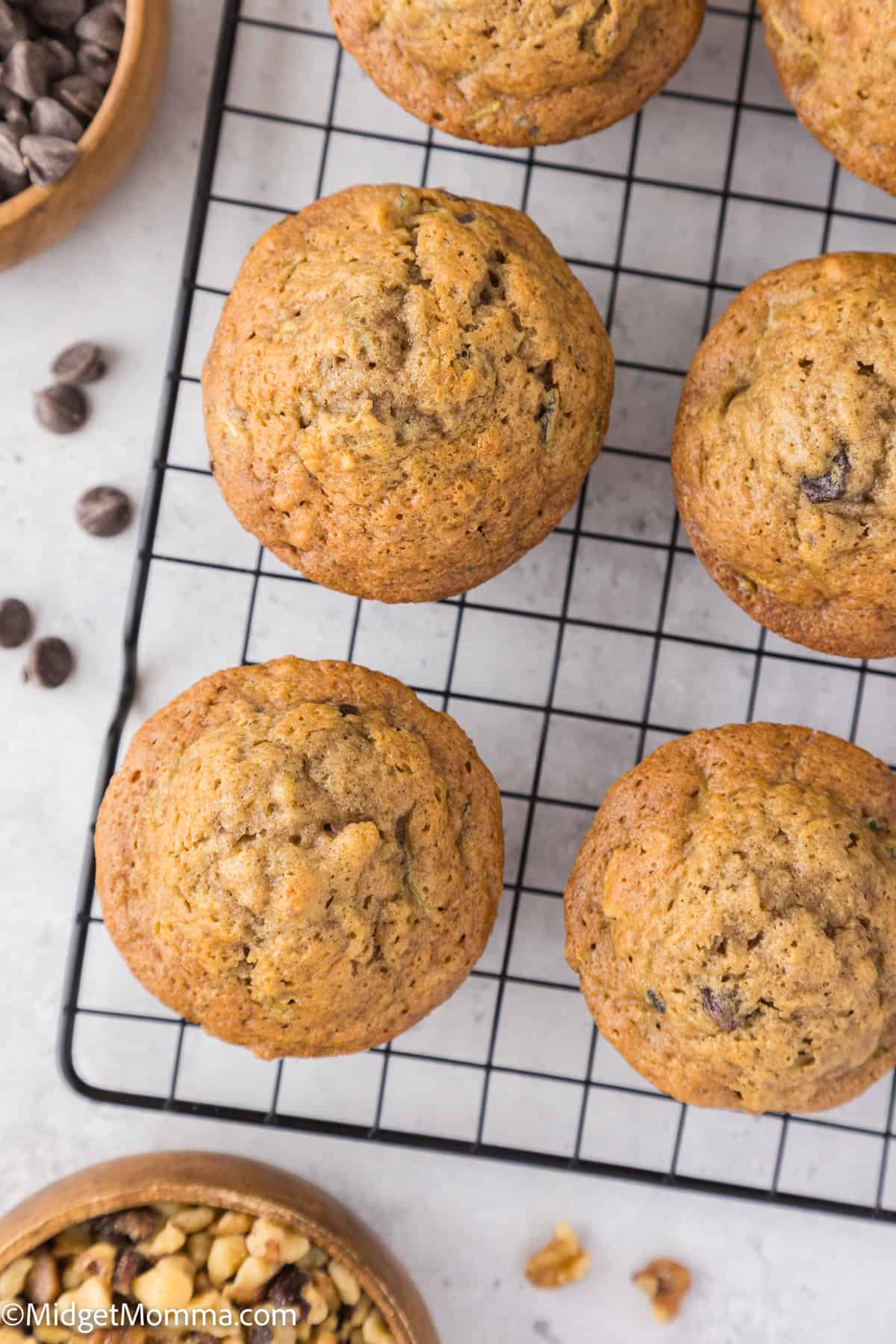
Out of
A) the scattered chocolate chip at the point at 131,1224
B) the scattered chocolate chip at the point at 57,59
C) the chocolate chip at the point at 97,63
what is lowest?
the scattered chocolate chip at the point at 131,1224

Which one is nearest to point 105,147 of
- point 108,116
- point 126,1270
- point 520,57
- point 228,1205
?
point 108,116

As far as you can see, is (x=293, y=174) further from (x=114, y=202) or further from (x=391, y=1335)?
(x=391, y=1335)

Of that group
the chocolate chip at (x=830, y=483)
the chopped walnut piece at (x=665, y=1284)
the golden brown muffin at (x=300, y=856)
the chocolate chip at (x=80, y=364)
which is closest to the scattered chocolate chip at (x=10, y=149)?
the chocolate chip at (x=80, y=364)

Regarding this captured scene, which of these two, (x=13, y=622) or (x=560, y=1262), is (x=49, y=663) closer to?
(x=13, y=622)

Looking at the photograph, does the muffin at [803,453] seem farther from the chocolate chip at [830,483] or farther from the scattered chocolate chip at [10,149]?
the scattered chocolate chip at [10,149]

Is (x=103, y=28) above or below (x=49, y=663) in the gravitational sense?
above

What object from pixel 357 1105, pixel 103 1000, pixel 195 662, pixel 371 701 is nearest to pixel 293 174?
pixel 195 662
